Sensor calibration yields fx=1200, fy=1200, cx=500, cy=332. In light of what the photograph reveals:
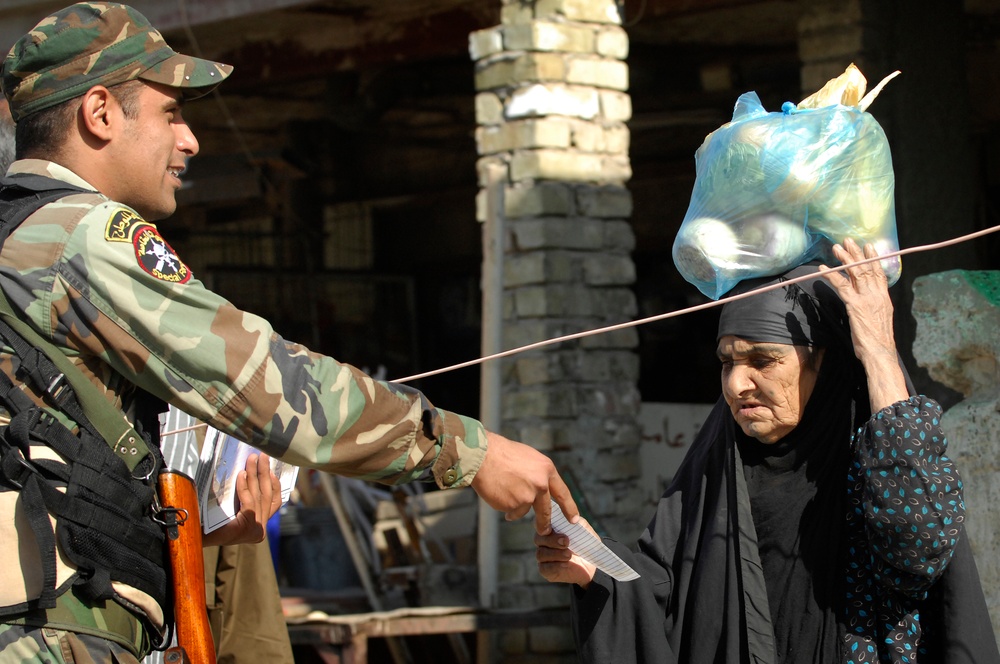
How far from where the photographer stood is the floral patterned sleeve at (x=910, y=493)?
2180 mm

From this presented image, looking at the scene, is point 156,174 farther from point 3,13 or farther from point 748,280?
point 3,13

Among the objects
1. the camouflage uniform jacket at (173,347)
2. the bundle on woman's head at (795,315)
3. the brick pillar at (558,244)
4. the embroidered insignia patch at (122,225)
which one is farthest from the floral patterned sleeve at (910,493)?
the brick pillar at (558,244)

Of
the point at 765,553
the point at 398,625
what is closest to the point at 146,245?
the point at 765,553

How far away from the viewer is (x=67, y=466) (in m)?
1.95

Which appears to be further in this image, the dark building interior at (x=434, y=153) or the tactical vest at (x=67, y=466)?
the dark building interior at (x=434, y=153)

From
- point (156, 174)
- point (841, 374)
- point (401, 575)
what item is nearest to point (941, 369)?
point (841, 374)

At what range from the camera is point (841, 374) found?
2.49m

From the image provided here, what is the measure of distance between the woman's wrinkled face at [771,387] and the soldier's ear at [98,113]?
4.29ft

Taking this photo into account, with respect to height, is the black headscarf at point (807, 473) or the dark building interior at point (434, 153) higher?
the dark building interior at point (434, 153)

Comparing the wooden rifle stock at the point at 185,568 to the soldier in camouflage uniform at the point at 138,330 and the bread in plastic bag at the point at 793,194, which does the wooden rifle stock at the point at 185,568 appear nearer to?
the soldier in camouflage uniform at the point at 138,330

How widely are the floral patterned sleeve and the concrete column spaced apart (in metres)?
0.69

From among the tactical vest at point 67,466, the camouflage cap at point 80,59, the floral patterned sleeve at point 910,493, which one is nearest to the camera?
the tactical vest at point 67,466

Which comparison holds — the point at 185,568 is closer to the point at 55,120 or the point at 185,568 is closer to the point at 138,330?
the point at 138,330

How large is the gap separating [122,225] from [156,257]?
80mm
